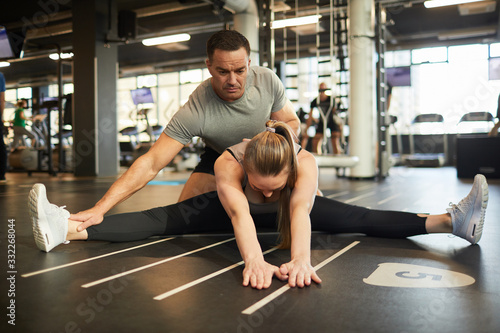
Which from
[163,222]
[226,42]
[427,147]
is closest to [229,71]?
[226,42]

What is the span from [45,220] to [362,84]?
563 cm

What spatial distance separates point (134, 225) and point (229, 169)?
74cm

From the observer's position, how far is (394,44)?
12.6 metres

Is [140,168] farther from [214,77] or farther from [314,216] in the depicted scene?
[314,216]

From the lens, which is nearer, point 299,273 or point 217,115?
point 299,273

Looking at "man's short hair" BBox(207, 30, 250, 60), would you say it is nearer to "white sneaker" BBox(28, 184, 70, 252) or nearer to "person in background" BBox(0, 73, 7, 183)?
"white sneaker" BBox(28, 184, 70, 252)

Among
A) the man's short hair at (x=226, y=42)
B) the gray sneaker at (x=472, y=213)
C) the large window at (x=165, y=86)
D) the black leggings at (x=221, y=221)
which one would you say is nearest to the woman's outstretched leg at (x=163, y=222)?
the black leggings at (x=221, y=221)

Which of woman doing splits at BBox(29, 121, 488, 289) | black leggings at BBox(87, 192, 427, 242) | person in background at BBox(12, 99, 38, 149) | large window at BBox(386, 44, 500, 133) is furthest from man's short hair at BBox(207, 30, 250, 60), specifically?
large window at BBox(386, 44, 500, 133)

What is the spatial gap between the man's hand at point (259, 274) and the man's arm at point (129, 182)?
2.61 feet

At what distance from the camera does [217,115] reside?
7.58 feet

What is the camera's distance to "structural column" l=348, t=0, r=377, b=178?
6680mm

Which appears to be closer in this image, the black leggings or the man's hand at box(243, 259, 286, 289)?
the man's hand at box(243, 259, 286, 289)

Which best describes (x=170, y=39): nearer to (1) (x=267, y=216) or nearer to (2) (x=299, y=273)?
(1) (x=267, y=216)

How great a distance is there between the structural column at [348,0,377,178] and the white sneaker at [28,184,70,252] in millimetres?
5368
